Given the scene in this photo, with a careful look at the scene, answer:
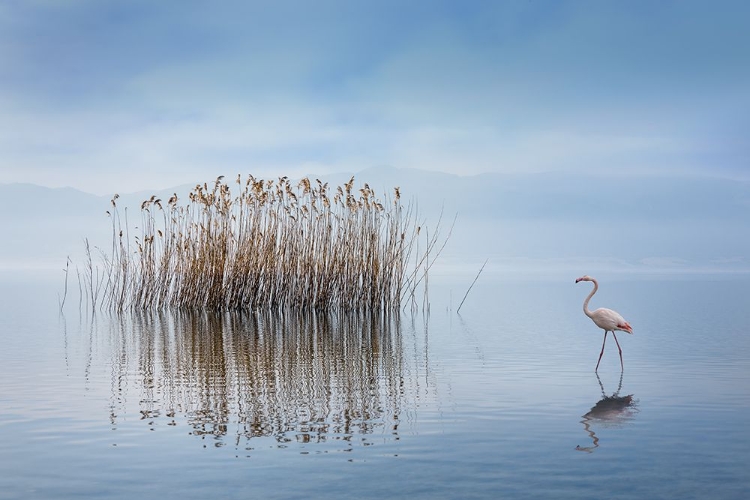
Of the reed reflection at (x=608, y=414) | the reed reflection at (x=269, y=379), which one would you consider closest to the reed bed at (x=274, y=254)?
the reed reflection at (x=269, y=379)

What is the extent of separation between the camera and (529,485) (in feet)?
13.2

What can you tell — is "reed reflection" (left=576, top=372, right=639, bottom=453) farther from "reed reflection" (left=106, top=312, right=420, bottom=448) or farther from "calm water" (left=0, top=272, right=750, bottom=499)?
"reed reflection" (left=106, top=312, right=420, bottom=448)

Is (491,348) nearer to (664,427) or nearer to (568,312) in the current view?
(664,427)

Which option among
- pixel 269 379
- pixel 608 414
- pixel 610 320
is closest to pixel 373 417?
pixel 608 414

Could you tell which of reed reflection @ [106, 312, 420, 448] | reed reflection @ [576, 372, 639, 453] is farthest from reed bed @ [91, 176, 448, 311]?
reed reflection @ [576, 372, 639, 453]

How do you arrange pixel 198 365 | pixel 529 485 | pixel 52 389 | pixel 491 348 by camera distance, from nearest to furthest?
pixel 529 485 → pixel 52 389 → pixel 198 365 → pixel 491 348

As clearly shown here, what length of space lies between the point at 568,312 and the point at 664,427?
1218 centimetres

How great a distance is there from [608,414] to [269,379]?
3.16 metres

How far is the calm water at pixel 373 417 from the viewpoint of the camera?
4125mm

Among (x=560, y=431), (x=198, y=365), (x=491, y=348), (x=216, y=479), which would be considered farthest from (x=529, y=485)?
(x=491, y=348)

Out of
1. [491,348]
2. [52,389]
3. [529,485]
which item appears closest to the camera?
[529,485]

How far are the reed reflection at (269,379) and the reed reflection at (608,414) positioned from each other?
1.23 metres

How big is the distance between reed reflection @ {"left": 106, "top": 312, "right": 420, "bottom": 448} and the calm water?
28mm

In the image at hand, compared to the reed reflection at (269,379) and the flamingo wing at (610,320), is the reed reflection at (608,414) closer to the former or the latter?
the reed reflection at (269,379)
